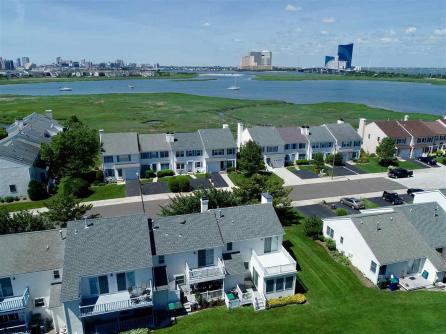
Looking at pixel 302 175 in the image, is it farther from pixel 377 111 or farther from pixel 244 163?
pixel 377 111

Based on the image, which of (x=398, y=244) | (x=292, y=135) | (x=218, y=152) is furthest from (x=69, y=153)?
(x=398, y=244)

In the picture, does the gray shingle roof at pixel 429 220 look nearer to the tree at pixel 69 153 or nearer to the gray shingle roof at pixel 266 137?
the gray shingle roof at pixel 266 137

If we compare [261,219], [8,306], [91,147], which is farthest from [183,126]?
[8,306]

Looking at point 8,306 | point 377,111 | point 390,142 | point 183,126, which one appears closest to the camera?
point 8,306

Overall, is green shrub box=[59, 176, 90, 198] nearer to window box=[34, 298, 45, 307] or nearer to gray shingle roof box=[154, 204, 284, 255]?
gray shingle roof box=[154, 204, 284, 255]

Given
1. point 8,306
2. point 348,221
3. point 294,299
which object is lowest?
point 294,299

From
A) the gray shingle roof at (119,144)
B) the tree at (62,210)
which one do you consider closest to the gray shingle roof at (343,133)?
the gray shingle roof at (119,144)
